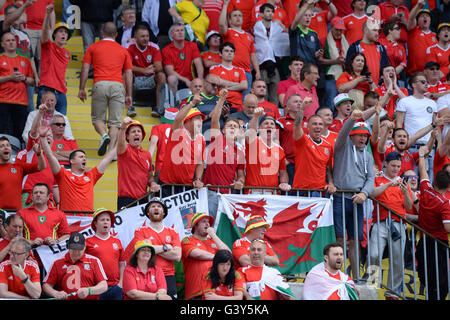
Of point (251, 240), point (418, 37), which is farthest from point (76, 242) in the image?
point (418, 37)

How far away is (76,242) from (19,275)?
785mm

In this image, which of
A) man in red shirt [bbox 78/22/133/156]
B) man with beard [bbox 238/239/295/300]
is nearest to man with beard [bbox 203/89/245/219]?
man with beard [bbox 238/239/295/300]

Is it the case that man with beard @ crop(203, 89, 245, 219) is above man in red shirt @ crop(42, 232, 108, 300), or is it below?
above

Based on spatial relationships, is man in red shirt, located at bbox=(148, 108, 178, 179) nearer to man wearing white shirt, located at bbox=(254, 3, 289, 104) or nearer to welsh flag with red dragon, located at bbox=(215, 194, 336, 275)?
welsh flag with red dragon, located at bbox=(215, 194, 336, 275)

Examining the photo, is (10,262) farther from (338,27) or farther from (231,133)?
(338,27)

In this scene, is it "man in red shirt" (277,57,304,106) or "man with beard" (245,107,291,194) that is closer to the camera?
"man with beard" (245,107,291,194)

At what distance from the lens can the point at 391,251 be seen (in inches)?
460

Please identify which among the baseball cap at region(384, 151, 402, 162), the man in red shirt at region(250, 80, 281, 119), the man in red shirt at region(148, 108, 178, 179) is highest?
the man in red shirt at region(250, 80, 281, 119)

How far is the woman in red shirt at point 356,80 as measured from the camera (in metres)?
15.3

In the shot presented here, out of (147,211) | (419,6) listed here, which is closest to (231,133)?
(147,211)

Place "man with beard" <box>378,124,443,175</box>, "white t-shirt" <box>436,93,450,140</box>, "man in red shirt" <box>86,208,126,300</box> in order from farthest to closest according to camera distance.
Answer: "white t-shirt" <box>436,93,450,140</box> → "man with beard" <box>378,124,443,175</box> → "man in red shirt" <box>86,208,126,300</box>

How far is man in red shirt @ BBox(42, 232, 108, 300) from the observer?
34.4 feet

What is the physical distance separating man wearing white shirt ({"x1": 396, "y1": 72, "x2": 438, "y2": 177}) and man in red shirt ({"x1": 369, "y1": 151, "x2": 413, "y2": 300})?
2.67m

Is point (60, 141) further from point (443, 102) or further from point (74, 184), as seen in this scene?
point (443, 102)
